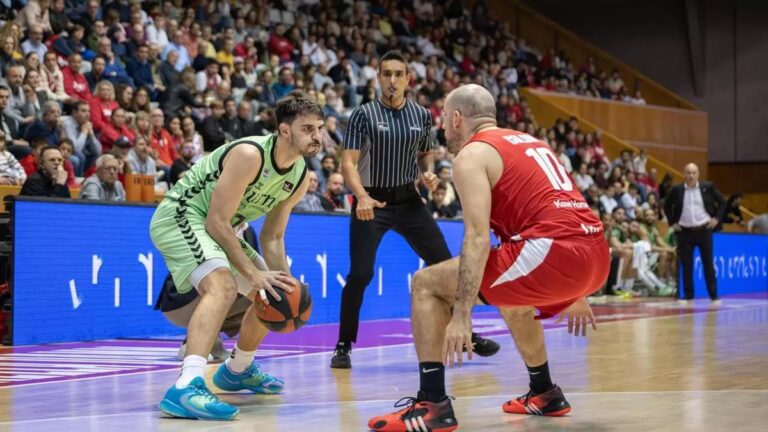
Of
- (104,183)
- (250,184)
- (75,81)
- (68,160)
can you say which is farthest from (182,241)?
(75,81)

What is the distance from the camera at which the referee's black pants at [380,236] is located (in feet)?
25.2

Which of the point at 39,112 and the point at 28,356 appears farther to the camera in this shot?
the point at 39,112

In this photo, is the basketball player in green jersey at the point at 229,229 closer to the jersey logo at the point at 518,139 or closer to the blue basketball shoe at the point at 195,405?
Answer: the blue basketball shoe at the point at 195,405

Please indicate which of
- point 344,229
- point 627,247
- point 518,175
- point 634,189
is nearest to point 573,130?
point 634,189

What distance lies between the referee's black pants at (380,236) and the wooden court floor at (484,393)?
1.33 ft

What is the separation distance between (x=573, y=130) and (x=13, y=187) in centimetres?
1509

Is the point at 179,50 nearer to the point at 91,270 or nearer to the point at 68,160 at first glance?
the point at 68,160

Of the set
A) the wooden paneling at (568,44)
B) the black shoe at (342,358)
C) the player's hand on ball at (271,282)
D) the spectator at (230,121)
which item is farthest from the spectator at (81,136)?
the wooden paneling at (568,44)

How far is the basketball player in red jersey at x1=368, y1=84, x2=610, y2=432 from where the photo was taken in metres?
→ 4.73

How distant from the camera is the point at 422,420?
4.73m

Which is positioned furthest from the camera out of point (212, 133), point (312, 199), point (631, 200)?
point (631, 200)

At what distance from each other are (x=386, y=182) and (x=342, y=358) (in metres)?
1.22

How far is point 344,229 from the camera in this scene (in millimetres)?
12273

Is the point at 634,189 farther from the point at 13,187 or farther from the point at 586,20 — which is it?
the point at 13,187
